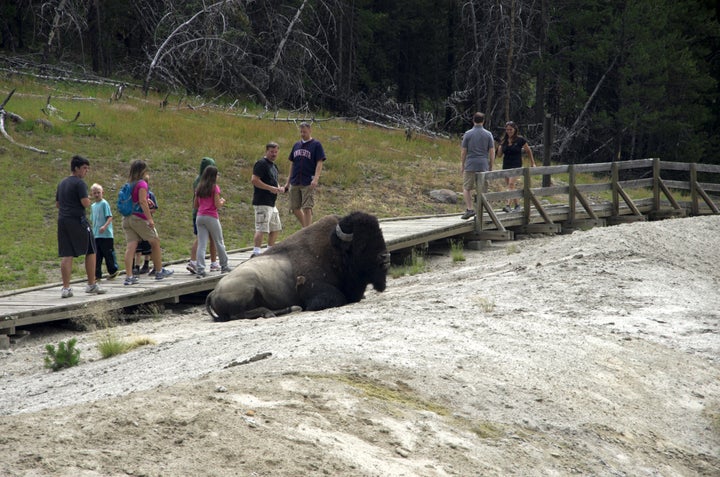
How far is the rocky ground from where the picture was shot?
559 cm

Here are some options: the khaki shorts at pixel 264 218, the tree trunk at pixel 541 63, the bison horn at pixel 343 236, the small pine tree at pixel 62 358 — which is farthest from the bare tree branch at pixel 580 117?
the small pine tree at pixel 62 358

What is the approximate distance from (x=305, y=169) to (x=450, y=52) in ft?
116

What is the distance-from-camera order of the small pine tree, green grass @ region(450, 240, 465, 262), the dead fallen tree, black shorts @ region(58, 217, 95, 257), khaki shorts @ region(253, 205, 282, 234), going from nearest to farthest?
the small pine tree
black shorts @ region(58, 217, 95, 257)
khaki shorts @ region(253, 205, 282, 234)
green grass @ region(450, 240, 465, 262)
the dead fallen tree

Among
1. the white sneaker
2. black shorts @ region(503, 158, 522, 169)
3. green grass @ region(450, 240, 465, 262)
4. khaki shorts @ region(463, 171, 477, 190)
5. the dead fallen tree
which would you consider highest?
the dead fallen tree

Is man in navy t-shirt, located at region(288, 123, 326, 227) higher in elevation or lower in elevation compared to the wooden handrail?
higher

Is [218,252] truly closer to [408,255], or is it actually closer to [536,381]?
[408,255]

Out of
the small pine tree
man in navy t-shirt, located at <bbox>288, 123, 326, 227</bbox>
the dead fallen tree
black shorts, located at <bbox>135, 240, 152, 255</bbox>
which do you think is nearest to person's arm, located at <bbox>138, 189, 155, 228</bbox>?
black shorts, located at <bbox>135, 240, 152, 255</bbox>

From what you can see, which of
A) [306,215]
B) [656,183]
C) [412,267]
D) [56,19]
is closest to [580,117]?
[656,183]

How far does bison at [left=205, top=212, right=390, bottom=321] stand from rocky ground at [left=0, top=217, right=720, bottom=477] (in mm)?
471

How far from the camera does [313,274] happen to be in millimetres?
11977

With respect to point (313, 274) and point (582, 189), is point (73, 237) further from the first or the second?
point (582, 189)

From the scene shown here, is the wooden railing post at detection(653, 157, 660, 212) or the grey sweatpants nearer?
the grey sweatpants

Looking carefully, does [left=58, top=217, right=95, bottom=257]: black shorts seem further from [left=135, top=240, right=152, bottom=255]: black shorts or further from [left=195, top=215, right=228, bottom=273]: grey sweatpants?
[left=135, top=240, right=152, bottom=255]: black shorts

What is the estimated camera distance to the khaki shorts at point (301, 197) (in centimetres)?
1491
